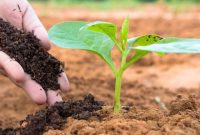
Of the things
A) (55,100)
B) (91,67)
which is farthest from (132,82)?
(55,100)

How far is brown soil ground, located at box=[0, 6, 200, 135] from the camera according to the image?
1577 millimetres

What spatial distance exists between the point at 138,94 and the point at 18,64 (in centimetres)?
125

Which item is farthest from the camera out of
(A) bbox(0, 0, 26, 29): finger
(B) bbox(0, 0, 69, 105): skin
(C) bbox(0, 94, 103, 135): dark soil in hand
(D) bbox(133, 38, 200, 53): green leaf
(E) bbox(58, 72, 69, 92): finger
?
(A) bbox(0, 0, 26, 29): finger

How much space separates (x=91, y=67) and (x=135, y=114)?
2.35 m

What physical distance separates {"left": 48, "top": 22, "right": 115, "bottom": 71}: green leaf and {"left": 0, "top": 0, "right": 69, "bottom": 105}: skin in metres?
0.22

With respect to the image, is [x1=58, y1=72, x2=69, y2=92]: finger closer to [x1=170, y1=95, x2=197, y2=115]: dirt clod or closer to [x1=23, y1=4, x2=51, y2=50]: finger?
[x1=23, y1=4, x2=51, y2=50]: finger

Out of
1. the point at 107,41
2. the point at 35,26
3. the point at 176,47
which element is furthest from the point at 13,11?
the point at 176,47

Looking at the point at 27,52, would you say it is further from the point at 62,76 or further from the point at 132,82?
the point at 132,82

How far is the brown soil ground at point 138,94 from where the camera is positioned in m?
1.58

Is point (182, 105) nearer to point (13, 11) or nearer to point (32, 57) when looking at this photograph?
point (32, 57)

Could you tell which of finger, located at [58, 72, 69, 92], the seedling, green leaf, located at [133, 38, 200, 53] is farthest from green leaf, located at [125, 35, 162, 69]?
finger, located at [58, 72, 69, 92]

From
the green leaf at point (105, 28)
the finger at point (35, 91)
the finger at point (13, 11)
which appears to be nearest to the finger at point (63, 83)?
the finger at point (35, 91)

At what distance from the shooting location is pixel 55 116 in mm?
1703

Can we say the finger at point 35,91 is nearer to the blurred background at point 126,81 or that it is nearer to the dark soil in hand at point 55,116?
the dark soil in hand at point 55,116
